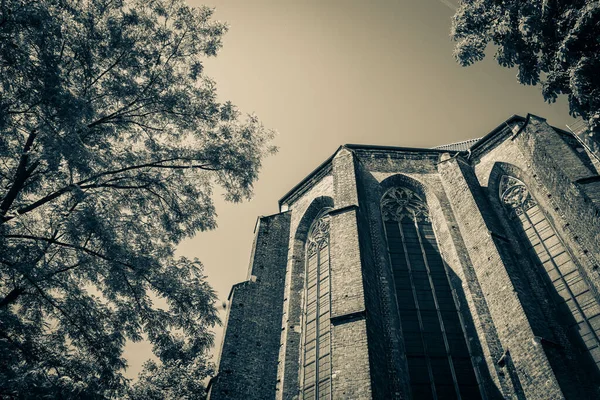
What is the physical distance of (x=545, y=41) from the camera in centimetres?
722

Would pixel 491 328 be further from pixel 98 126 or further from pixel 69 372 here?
pixel 98 126

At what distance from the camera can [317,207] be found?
13.9 metres

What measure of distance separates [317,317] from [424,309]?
9.80 feet

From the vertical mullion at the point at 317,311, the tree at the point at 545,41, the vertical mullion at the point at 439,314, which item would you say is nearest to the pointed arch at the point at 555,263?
the vertical mullion at the point at 439,314

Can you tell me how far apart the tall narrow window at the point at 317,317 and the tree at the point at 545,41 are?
277 inches

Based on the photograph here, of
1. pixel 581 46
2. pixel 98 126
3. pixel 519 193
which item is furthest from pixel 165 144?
pixel 519 193

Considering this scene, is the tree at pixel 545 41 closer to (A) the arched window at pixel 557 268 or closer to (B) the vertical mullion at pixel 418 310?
(A) the arched window at pixel 557 268

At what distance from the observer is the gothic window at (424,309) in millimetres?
8330

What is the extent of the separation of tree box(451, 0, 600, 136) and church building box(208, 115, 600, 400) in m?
2.91

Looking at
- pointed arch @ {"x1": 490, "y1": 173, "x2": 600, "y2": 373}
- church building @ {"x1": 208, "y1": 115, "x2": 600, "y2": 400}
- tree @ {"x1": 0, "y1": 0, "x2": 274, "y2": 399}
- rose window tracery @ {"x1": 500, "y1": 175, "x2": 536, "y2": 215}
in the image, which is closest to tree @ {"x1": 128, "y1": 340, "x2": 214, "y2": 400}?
church building @ {"x1": 208, "y1": 115, "x2": 600, "y2": 400}

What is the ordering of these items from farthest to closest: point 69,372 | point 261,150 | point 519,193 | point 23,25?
1. point 519,193
2. point 261,150
3. point 69,372
4. point 23,25

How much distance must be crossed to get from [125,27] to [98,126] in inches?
78.5

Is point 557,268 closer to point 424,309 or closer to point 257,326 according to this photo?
point 424,309

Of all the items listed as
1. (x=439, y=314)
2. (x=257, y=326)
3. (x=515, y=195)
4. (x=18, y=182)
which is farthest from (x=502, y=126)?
(x=18, y=182)
